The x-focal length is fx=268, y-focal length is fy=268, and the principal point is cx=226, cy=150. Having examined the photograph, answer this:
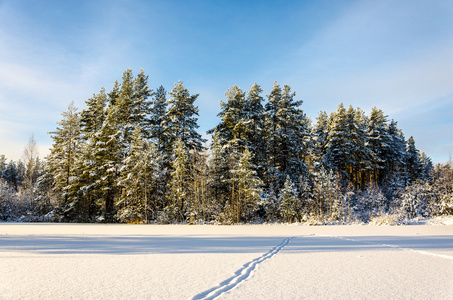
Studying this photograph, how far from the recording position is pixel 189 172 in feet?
79.1

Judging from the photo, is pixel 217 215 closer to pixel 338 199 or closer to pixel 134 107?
pixel 338 199

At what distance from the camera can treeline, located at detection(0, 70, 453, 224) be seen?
2219cm

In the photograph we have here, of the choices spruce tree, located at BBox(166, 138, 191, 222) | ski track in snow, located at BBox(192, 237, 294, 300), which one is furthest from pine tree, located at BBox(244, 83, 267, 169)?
ski track in snow, located at BBox(192, 237, 294, 300)

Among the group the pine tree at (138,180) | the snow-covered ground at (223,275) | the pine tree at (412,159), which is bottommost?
the snow-covered ground at (223,275)

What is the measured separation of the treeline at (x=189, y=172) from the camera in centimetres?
2219

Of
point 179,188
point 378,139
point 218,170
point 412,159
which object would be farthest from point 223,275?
point 412,159

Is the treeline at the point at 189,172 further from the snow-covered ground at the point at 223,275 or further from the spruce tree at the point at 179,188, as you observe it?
the snow-covered ground at the point at 223,275

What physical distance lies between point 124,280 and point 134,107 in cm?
2537

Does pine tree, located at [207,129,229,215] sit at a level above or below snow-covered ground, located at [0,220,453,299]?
above

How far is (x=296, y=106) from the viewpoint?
28.5m

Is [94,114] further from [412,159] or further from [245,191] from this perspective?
[412,159]

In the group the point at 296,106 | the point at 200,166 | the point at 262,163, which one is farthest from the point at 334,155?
the point at 200,166

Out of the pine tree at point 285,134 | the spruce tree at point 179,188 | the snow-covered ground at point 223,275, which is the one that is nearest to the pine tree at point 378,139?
the pine tree at point 285,134

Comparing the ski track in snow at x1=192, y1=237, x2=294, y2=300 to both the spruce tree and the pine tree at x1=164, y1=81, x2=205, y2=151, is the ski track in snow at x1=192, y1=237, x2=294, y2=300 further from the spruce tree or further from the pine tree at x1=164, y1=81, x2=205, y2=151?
the pine tree at x1=164, y1=81, x2=205, y2=151
